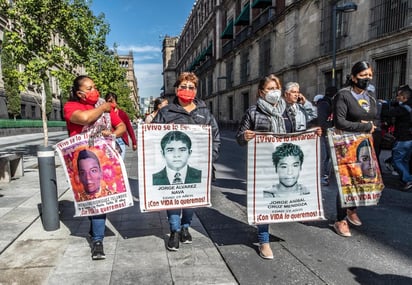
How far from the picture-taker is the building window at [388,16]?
1173 centimetres

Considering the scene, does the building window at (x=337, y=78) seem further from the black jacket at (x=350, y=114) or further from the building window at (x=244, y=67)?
the black jacket at (x=350, y=114)

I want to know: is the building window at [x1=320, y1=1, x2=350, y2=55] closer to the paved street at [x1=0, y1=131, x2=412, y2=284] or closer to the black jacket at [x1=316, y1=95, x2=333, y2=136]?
the black jacket at [x1=316, y1=95, x2=333, y2=136]

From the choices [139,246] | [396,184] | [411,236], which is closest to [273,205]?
[139,246]

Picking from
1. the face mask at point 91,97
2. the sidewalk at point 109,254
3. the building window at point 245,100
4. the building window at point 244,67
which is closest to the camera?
the sidewalk at point 109,254

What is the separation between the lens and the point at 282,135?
10.1 ft

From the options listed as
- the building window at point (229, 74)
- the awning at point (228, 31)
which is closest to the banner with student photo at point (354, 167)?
the building window at point (229, 74)

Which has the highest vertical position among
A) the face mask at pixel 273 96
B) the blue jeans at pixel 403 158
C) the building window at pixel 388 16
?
the building window at pixel 388 16

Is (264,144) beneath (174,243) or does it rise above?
above

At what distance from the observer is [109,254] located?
3236 millimetres

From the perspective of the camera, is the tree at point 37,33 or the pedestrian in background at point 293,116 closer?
the pedestrian in background at point 293,116

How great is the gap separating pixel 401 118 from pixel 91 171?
5.67m

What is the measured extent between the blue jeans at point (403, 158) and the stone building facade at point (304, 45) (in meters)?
6.66

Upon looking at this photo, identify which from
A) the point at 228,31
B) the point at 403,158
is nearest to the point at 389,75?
the point at 403,158

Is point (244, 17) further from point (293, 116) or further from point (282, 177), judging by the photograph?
point (282, 177)
